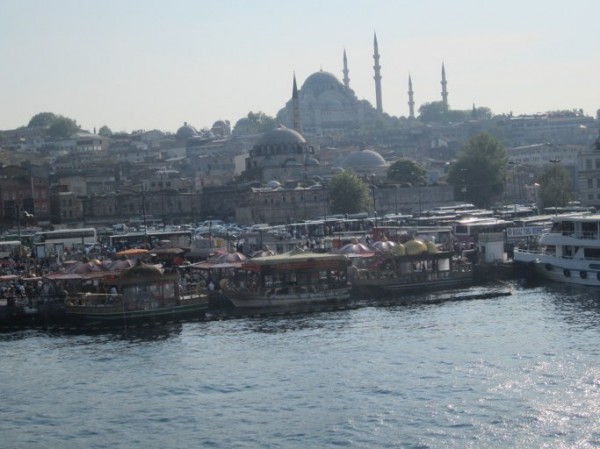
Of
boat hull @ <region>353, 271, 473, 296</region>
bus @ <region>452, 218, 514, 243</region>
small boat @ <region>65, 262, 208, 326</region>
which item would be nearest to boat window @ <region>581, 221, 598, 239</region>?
boat hull @ <region>353, 271, 473, 296</region>

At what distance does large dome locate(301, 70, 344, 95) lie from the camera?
604ft

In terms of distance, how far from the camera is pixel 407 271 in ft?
141

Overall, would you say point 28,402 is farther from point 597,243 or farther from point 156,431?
point 597,243

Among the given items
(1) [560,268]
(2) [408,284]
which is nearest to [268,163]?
(1) [560,268]

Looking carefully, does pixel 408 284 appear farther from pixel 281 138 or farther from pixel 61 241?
pixel 281 138

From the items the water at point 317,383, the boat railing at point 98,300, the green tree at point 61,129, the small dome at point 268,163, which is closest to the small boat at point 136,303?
the boat railing at point 98,300

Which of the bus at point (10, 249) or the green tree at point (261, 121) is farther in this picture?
the green tree at point (261, 121)

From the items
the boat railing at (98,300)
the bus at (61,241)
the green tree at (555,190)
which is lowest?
the boat railing at (98,300)

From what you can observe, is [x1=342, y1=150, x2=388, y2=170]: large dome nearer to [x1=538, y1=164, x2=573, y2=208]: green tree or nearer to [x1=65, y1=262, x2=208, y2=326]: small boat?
[x1=538, y1=164, x2=573, y2=208]: green tree

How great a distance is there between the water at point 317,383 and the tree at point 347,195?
4335 centimetres

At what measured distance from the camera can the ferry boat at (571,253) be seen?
142 feet

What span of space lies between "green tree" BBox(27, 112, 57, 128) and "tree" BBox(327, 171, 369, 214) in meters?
104

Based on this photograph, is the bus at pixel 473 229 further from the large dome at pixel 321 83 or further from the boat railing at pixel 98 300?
the large dome at pixel 321 83

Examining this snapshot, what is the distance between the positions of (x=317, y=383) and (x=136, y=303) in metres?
10.1
